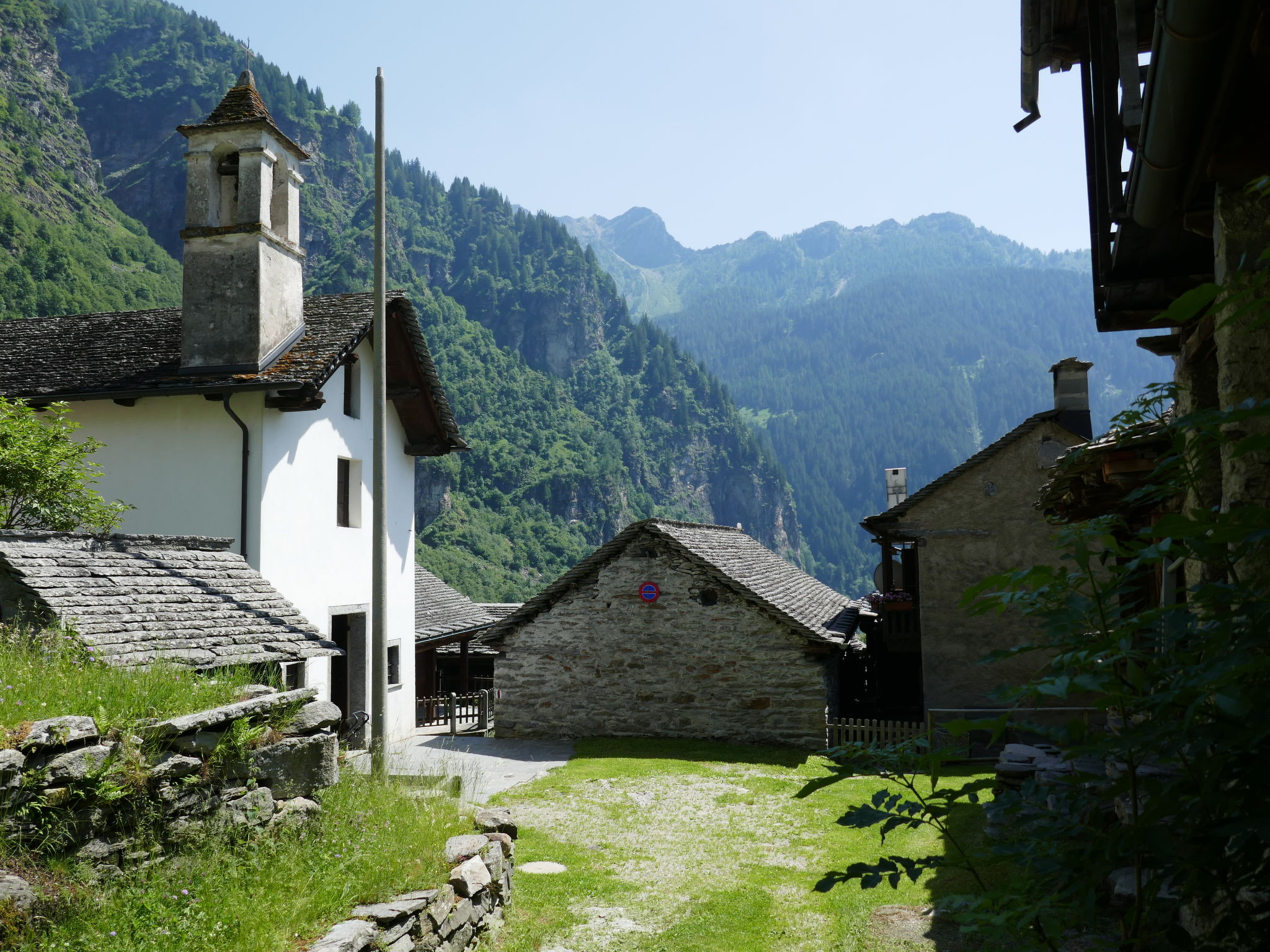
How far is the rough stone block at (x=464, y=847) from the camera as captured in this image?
780cm

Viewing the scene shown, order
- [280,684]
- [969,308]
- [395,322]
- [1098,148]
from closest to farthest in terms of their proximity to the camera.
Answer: [1098,148] < [280,684] < [395,322] < [969,308]

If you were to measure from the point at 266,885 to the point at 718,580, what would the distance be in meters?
12.7

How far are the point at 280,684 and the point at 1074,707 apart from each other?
39.8 feet

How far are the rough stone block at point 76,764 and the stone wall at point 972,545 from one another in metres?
15.7

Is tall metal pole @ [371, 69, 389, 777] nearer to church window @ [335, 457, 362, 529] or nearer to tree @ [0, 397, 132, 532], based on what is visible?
tree @ [0, 397, 132, 532]

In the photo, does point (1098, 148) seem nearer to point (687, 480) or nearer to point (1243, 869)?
point (1243, 869)

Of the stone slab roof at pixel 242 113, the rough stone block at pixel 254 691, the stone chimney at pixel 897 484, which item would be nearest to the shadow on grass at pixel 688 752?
the rough stone block at pixel 254 691

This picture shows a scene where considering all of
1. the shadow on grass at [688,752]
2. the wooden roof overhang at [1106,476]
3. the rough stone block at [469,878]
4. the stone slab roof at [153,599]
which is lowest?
the shadow on grass at [688,752]

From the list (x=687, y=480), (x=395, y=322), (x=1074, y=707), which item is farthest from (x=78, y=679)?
(x=687, y=480)

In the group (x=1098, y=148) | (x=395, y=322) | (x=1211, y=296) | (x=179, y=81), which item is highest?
(x=179, y=81)

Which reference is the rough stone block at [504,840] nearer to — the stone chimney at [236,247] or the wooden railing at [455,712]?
the stone chimney at [236,247]

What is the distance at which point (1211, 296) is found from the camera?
2084 millimetres

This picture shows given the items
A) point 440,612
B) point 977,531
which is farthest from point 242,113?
point 977,531

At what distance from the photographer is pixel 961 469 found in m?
18.7
